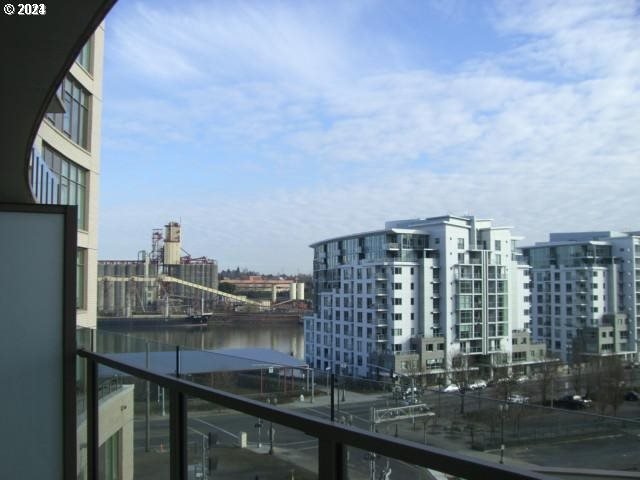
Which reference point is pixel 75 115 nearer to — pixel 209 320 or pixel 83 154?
pixel 83 154

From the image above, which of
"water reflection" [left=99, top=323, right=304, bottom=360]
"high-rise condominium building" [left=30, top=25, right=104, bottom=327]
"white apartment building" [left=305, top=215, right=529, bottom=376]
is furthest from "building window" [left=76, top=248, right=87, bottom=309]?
"white apartment building" [left=305, top=215, right=529, bottom=376]

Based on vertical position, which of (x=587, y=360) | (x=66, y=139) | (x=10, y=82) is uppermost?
(x=66, y=139)

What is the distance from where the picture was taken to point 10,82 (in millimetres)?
2840

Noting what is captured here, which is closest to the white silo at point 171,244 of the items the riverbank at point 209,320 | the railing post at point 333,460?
the riverbank at point 209,320

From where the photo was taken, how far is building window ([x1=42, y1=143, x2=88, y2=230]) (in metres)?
14.0

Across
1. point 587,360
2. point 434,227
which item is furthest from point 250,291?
Result: point 587,360

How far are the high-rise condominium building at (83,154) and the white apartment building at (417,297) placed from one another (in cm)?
3033

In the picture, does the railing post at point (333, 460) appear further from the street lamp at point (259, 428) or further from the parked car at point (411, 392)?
the parked car at point (411, 392)

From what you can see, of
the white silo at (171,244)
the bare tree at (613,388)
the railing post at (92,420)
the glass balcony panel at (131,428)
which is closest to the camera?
the glass balcony panel at (131,428)

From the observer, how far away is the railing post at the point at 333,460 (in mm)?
1401

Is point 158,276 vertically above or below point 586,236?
below

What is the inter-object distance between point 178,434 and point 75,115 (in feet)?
52.5

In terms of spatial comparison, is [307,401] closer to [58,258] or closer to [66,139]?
[58,258]

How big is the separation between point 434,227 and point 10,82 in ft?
154
